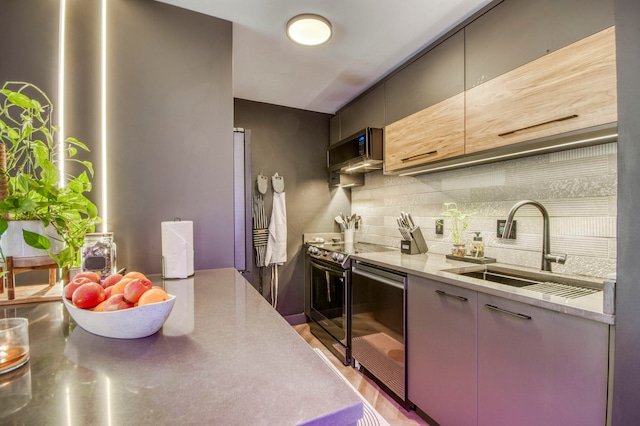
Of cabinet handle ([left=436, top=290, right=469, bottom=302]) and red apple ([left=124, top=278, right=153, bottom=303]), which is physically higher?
red apple ([left=124, top=278, right=153, bottom=303])

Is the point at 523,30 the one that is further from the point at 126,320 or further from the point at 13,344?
the point at 13,344

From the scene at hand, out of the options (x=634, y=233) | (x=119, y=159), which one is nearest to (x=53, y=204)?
(x=119, y=159)

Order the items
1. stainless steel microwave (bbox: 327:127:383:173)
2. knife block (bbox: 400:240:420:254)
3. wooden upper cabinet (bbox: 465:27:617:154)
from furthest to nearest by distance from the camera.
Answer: stainless steel microwave (bbox: 327:127:383:173), knife block (bbox: 400:240:420:254), wooden upper cabinet (bbox: 465:27:617:154)

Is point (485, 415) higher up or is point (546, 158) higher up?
point (546, 158)

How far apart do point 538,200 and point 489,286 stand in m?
0.78

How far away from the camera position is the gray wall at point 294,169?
317cm

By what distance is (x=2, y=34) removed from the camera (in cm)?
134

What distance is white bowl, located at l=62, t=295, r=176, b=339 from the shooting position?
691 millimetres

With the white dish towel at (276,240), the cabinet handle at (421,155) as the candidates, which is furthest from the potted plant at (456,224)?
the white dish towel at (276,240)

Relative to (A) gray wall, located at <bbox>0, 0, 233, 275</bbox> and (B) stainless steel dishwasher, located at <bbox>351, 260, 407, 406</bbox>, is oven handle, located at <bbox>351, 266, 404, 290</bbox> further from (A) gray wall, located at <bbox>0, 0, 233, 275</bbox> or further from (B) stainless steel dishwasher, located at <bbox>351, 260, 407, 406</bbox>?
(A) gray wall, located at <bbox>0, 0, 233, 275</bbox>

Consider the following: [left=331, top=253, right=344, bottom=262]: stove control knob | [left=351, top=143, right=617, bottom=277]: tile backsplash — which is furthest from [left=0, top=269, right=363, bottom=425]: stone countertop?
[left=351, top=143, right=617, bottom=277]: tile backsplash

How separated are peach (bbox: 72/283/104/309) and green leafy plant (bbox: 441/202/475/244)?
2.10 m

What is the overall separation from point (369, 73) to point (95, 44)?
197cm

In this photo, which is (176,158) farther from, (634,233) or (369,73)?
(634,233)
